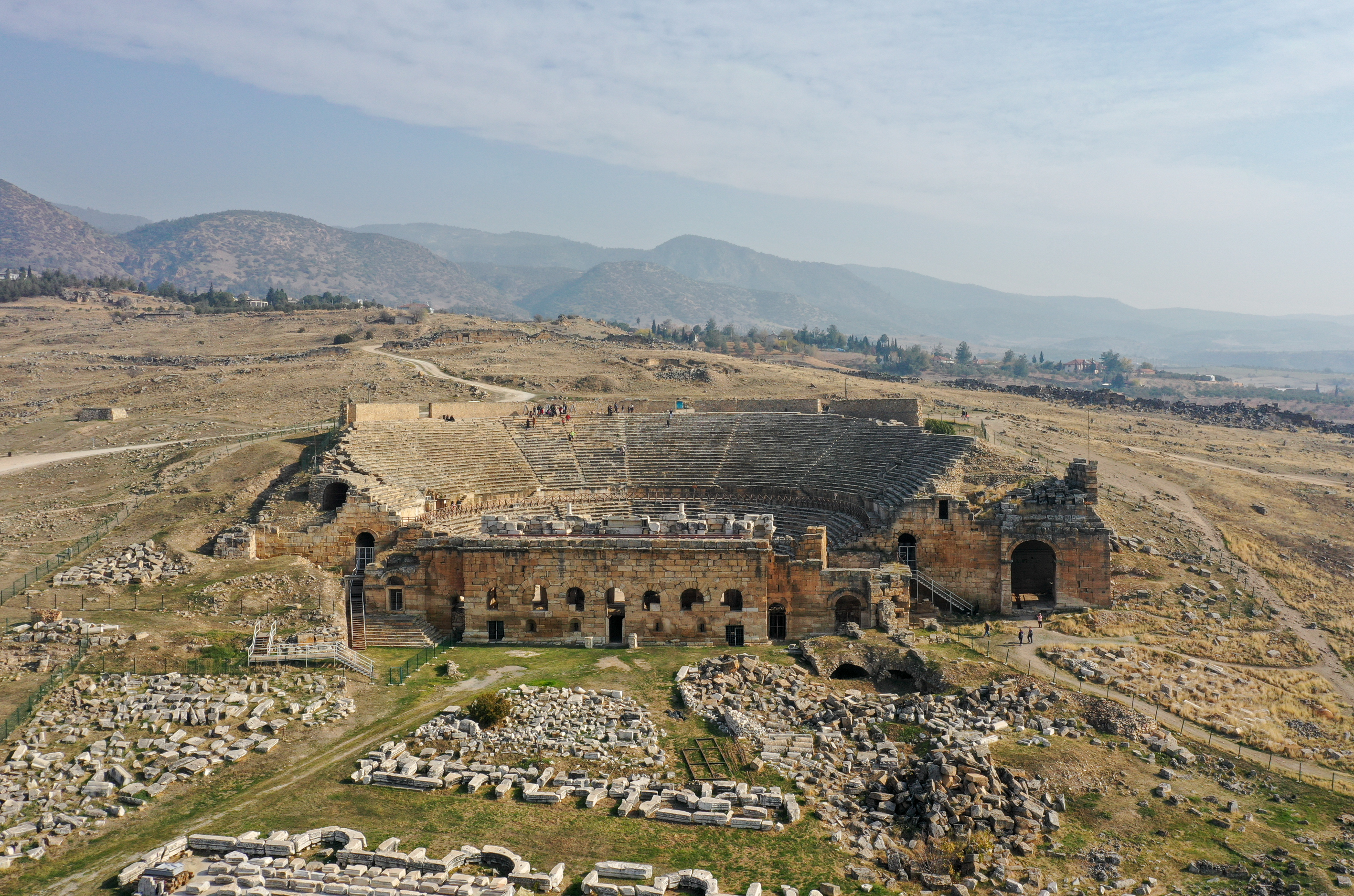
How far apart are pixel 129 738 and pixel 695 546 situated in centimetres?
1787

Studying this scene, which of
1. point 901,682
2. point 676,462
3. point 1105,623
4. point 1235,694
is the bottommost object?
point 901,682

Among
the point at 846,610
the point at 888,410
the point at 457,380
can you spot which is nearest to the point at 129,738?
the point at 846,610

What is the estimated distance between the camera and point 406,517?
120ft

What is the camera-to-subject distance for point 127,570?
105 feet

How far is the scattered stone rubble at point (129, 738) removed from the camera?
19.4m

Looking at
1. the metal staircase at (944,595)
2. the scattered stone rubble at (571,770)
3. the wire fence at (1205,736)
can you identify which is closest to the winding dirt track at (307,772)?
the scattered stone rubble at (571,770)

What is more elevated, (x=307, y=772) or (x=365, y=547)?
(x=365, y=547)

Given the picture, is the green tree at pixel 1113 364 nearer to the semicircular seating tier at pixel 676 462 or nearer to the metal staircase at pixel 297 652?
the semicircular seating tier at pixel 676 462

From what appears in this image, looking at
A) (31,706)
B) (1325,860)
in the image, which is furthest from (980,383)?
(31,706)

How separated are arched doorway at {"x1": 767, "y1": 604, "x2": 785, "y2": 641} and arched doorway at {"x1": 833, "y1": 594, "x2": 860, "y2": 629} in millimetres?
1945

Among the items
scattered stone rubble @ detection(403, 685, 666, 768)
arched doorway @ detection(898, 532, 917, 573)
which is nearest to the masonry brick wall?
arched doorway @ detection(898, 532, 917, 573)

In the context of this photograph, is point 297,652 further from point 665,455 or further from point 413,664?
point 665,455

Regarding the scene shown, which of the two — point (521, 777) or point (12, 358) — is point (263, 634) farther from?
point (12, 358)

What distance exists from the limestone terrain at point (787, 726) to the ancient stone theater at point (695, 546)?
168 cm
